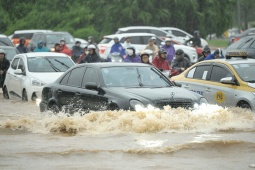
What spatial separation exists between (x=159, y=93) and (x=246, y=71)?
9.88ft

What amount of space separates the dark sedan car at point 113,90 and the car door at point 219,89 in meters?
1.51

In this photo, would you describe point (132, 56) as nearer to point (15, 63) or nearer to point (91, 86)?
point (15, 63)

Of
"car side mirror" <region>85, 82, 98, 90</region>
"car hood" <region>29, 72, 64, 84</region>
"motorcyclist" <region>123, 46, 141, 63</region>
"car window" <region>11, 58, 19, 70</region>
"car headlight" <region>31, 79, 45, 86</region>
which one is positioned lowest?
"car headlight" <region>31, 79, 45, 86</region>

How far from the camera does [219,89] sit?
59.8ft

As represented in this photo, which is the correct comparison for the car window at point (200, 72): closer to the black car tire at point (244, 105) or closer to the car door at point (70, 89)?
the black car tire at point (244, 105)

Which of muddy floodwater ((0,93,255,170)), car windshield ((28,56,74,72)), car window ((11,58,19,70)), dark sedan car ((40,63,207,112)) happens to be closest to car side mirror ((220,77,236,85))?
muddy floodwater ((0,93,255,170))

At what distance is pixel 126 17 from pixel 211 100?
105 ft

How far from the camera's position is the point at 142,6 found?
50.1 metres

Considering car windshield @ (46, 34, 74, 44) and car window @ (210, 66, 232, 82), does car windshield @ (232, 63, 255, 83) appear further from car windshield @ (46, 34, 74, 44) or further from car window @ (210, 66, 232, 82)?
car windshield @ (46, 34, 74, 44)

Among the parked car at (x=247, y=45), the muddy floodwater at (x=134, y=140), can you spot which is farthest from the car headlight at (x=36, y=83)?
the parked car at (x=247, y=45)

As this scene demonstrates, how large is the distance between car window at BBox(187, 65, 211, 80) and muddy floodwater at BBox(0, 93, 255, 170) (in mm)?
2066

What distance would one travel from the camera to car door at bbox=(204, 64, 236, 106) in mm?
17822

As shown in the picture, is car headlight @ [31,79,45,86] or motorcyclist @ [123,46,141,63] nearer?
car headlight @ [31,79,45,86]

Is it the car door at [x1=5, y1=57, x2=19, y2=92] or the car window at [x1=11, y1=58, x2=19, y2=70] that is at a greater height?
the car window at [x1=11, y1=58, x2=19, y2=70]
